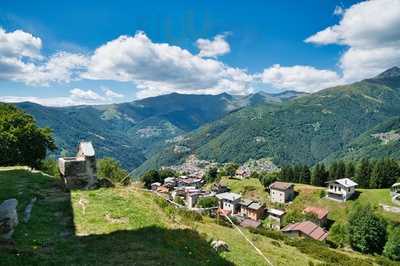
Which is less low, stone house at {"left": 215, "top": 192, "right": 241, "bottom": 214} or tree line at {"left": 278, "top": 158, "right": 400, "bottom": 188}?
tree line at {"left": 278, "top": 158, "right": 400, "bottom": 188}

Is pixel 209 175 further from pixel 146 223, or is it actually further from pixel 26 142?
pixel 146 223

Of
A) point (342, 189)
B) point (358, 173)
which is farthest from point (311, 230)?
point (358, 173)

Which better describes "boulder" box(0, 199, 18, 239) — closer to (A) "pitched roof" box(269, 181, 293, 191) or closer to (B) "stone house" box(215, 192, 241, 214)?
(B) "stone house" box(215, 192, 241, 214)

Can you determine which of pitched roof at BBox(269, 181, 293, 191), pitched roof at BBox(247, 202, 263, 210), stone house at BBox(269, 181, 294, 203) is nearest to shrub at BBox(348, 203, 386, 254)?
pitched roof at BBox(247, 202, 263, 210)

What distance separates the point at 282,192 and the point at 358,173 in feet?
97.2

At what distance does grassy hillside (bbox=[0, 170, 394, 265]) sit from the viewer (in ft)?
39.7

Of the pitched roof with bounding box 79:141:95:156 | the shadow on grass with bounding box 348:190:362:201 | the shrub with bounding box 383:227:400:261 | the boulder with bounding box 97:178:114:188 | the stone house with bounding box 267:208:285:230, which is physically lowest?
the stone house with bounding box 267:208:285:230

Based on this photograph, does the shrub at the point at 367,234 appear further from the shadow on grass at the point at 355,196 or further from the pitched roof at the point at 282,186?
the pitched roof at the point at 282,186

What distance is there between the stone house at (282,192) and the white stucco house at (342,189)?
13.2 metres

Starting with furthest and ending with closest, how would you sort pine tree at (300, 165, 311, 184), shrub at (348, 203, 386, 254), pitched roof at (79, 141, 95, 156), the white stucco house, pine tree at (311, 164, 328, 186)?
pine tree at (300, 165, 311, 184) → pine tree at (311, 164, 328, 186) → the white stucco house → shrub at (348, 203, 386, 254) → pitched roof at (79, 141, 95, 156)

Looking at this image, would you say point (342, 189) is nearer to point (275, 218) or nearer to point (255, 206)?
point (275, 218)

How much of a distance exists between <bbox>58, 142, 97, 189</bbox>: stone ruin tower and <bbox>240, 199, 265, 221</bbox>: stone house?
81.9 meters

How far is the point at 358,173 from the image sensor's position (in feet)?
364

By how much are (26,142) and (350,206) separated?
8563 centimetres
